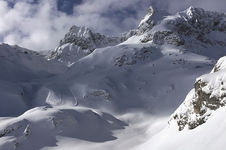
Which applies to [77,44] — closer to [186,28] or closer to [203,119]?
[186,28]

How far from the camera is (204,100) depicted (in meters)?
19.0

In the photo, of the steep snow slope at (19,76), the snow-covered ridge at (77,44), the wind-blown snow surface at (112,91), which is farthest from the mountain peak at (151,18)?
the snow-covered ridge at (77,44)

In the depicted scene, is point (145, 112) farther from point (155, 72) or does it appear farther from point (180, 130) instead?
point (180, 130)

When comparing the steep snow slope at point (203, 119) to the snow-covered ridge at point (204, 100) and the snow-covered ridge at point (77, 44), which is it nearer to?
the snow-covered ridge at point (204, 100)

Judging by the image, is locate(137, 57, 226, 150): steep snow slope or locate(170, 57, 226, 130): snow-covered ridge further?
locate(170, 57, 226, 130): snow-covered ridge

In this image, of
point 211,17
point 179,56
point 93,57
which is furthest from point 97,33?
point 179,56

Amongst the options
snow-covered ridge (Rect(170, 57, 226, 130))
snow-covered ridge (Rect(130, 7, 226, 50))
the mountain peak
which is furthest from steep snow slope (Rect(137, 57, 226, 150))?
the mountain peak

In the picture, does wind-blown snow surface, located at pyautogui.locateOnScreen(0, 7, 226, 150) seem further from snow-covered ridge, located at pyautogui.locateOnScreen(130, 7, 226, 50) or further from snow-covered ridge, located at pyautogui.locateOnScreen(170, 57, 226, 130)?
snow-covered ridge, located at pyautogui.locateOnScreen(170, 57, 226, 130)

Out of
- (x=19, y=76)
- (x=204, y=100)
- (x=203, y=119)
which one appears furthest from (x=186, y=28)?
(x=203, y=119)

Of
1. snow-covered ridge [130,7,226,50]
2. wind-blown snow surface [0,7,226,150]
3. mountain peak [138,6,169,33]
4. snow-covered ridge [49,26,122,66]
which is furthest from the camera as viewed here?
snow-covered ridge [49,26,122,66]

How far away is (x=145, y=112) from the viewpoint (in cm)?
4681

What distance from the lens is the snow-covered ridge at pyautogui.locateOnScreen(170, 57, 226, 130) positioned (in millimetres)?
17392

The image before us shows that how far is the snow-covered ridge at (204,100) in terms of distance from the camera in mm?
17392

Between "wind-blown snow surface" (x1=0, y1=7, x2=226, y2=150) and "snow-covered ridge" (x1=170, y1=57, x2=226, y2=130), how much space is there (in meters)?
0.83
